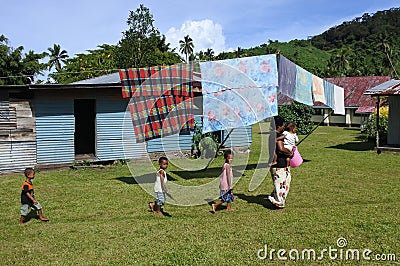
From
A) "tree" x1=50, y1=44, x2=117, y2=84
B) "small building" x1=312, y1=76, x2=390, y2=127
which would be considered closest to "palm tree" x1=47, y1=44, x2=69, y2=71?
"tree" x1=50, y1=44, x2=117, y2=84

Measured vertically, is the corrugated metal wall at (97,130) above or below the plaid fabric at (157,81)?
below

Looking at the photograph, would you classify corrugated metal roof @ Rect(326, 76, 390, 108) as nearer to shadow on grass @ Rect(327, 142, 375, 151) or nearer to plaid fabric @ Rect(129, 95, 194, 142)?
shadow on grass @ Rect(327, 142, 375, 151)

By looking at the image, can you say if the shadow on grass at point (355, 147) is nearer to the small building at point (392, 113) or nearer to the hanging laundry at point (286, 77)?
the small building at point (392, 113)

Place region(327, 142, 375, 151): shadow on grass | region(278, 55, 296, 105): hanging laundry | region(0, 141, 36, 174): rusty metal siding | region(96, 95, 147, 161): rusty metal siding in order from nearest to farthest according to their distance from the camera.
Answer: region(278, 55, 296, 105): hanging laundry < region(0, 141, 36, 174): rusty metal siding < region(96, 95, 147, 161): rusty metal siding < region(327, 142, 375, 151): shadow on grass

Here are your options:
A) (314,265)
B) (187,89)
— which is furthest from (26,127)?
(314,265)

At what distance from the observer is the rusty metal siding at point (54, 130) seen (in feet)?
42.0

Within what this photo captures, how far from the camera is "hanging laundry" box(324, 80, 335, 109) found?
39.1 ft

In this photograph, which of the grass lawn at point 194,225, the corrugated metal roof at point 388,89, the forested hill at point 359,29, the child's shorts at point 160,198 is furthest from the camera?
the forested hill at point 359,29

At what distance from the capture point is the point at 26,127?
12.6 m

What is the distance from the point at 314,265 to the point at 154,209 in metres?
3.60

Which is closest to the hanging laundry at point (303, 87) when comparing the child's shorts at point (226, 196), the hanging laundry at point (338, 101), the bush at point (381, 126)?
the hanging laundry at point (338, 101)

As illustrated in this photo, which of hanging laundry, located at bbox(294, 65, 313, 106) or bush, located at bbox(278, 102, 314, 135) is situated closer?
hanging laundry, located at bbox(294, 65, 313, 106)

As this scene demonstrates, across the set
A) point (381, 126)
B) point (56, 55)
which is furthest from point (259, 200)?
point (56, 55)

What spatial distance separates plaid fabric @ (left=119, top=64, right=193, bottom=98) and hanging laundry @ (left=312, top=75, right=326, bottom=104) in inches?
156
